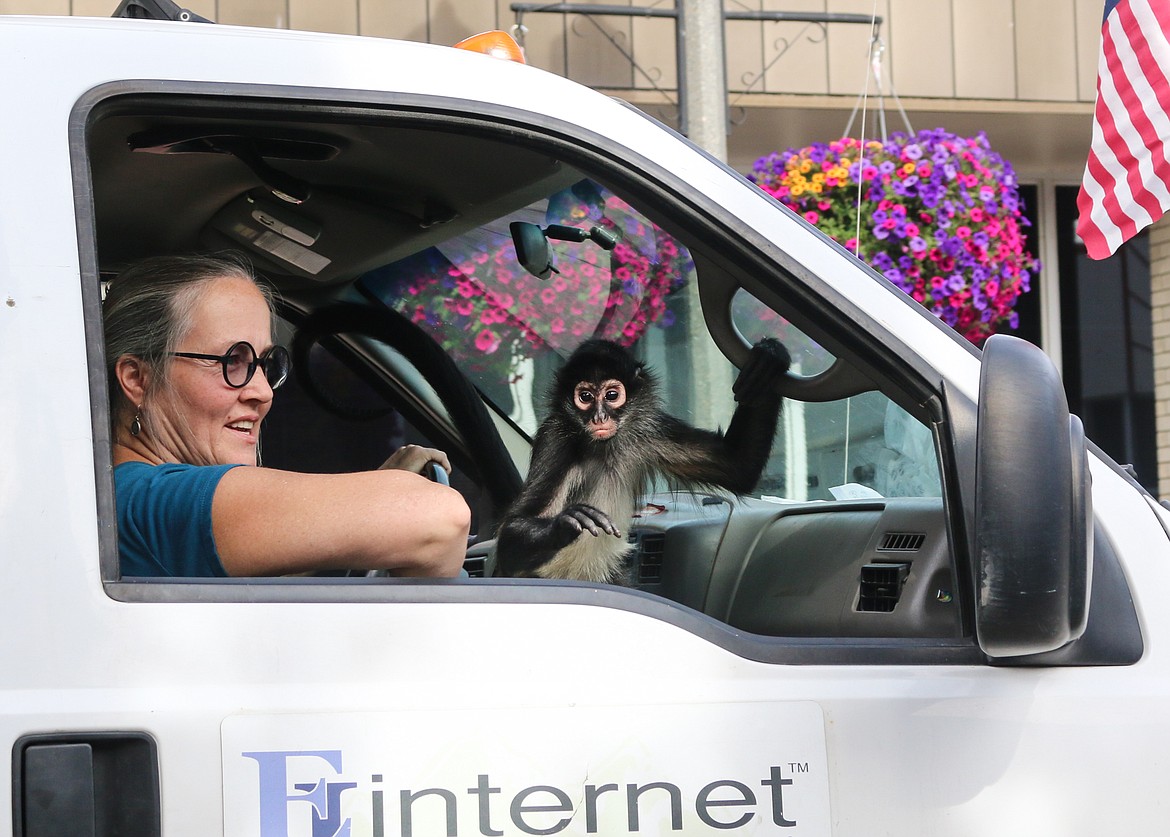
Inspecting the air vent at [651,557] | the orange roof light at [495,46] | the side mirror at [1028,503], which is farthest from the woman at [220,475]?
the air vent at [651,557]

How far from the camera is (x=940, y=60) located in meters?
6.34

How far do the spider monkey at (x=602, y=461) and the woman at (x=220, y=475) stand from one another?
2.61ft

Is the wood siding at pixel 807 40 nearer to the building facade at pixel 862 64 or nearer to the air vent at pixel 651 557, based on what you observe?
the building facade at pixel 862 64

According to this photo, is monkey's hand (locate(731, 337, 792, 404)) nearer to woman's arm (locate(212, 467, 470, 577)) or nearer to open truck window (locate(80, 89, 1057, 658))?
open truck window (locate(80, 89, 1057, 658))

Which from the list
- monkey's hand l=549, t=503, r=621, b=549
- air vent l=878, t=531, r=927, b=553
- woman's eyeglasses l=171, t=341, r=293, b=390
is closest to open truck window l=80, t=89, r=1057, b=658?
air vent l=878, t=531, r=927, b=553

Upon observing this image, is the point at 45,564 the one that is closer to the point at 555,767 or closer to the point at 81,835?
the point at 81,835

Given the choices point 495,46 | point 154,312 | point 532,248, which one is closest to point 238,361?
point 154,312

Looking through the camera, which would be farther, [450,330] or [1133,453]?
[1133,453]

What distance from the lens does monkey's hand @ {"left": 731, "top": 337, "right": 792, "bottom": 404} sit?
1.97 metres

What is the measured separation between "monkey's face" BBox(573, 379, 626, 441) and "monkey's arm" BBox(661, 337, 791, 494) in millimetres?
123

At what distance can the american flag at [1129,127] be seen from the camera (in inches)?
118

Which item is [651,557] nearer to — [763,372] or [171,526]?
[763,372]

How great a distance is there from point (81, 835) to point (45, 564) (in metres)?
0.26

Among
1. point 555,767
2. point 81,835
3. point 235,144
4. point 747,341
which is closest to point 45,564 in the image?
point 81,835
